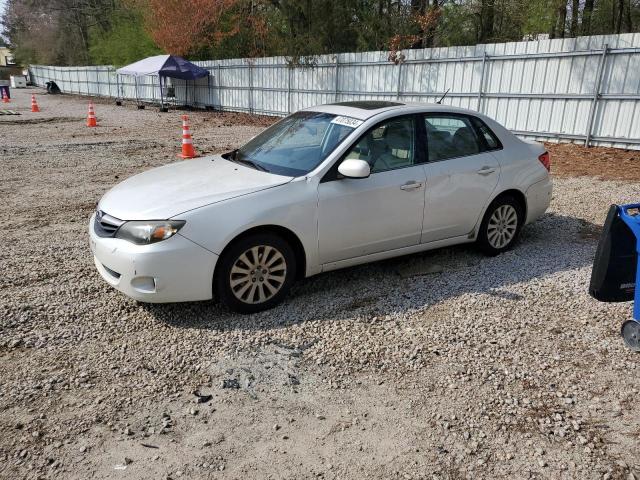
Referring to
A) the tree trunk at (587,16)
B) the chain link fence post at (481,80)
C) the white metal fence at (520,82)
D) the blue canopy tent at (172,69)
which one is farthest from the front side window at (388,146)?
the blue canopy tent at (172,69)

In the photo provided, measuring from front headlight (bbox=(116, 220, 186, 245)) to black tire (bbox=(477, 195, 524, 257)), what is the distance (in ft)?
10.5

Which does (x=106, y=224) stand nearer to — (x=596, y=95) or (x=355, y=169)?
(x=355, y=169)

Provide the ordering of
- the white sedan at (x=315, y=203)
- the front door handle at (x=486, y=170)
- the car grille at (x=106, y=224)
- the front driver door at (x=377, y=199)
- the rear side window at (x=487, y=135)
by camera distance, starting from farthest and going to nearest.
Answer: the rear side window at (x=487, y=135)
the front door handle at (x=486, y=170)
the front driver door at (x=377, y=199)
the car grille at (x=106, y=224)
the white sedan at (x=315, y=203)

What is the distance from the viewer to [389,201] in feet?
15.1

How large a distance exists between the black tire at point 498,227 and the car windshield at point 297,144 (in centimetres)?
184

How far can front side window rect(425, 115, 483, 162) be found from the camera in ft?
16.5

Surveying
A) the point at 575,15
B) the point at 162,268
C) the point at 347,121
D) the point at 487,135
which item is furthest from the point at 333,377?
the point at 575,15

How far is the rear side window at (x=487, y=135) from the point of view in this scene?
5.41m

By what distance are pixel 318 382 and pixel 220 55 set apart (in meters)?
Result: 33.7

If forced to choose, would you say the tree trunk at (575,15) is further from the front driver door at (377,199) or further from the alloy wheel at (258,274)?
the alloy wheel at (258,274)

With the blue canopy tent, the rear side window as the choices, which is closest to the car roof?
the rear side window

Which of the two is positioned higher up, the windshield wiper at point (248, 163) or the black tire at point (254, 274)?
the windshield wiper at point (248, 163)

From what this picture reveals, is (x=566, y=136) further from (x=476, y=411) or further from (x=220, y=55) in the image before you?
(x=220, y=55)

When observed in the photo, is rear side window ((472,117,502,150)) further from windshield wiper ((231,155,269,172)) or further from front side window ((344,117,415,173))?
windshield wiper ((231,155,269,172))
